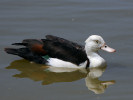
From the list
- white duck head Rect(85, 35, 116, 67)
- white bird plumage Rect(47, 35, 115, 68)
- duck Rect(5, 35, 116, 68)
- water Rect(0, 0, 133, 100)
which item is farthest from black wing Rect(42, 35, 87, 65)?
water Rect(0, 0, 133, 100)

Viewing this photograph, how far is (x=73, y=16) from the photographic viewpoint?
500 inches

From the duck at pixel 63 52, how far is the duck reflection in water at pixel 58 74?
12 cm

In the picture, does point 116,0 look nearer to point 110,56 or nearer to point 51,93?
point 110,56

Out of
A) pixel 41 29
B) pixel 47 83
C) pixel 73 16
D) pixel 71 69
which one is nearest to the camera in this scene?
pixel 47 83

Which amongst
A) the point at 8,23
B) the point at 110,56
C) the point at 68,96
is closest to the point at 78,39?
the point at 110,56

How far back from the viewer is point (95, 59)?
10.0m

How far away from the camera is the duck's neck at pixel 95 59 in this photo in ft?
32.7

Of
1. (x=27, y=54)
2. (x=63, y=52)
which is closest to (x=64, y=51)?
(x=63, y=52)

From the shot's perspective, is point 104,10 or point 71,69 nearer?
point 71,69

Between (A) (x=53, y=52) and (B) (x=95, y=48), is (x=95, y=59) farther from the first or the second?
(A) (x=53, y=52)

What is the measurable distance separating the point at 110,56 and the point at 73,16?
2.60 metres

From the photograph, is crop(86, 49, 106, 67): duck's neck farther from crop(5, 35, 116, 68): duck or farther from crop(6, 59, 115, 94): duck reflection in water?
crop(6, 59, 115, 94): duck reflection in water

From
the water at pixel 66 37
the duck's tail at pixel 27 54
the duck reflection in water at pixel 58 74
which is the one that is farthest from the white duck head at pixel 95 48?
the duck's tail at pixel 27 54

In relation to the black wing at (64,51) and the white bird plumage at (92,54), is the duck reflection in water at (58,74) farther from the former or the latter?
the black wing at (64,51)
